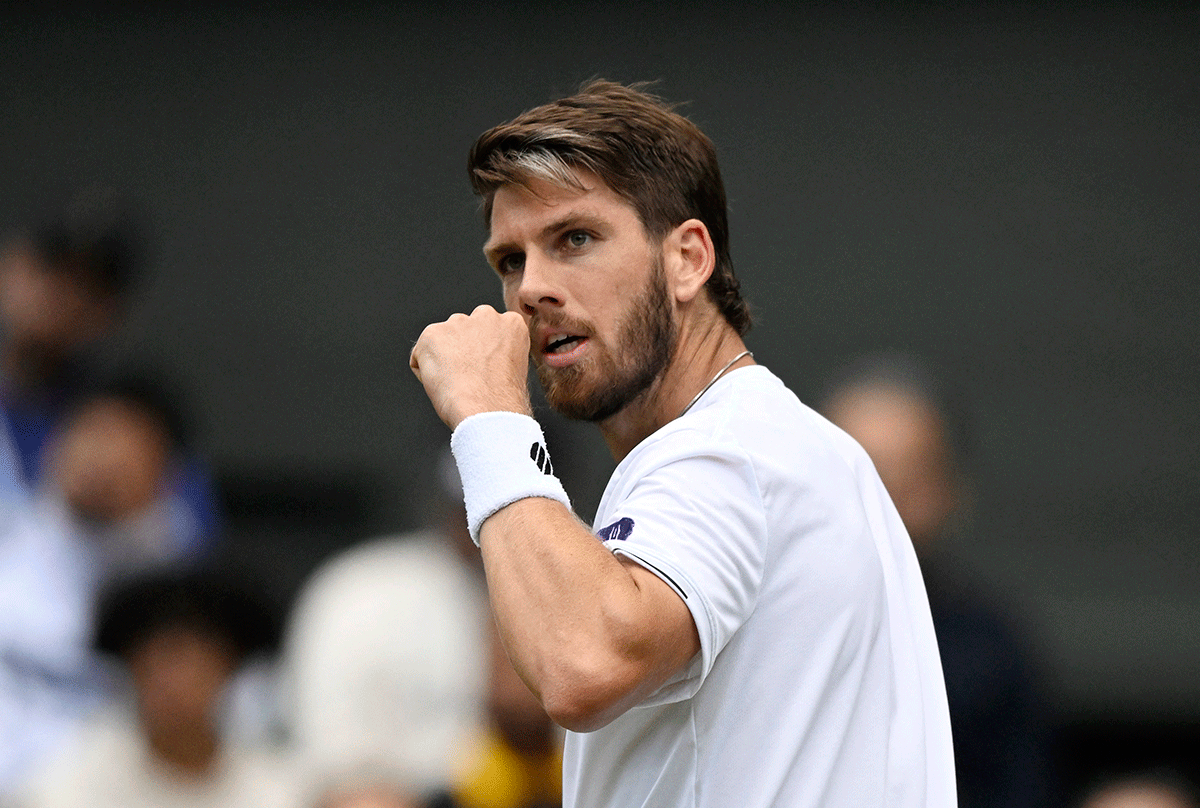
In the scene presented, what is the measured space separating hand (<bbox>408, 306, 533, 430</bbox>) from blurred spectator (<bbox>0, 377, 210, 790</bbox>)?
2725 mm

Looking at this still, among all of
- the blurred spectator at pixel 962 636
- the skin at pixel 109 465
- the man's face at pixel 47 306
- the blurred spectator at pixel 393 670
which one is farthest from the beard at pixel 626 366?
the man's face at pixel 47 306

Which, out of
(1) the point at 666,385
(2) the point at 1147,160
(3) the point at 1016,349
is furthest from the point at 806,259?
(1) the point at 666,385

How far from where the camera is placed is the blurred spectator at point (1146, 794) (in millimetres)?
4457

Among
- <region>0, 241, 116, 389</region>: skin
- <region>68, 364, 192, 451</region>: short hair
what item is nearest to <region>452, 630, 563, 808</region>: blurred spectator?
<region>68, 364, 192, 451</region>: short hair

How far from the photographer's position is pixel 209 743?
4.38 metres

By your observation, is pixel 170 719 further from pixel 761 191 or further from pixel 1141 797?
pixel 761 191

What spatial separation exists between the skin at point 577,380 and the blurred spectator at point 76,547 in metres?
2.70

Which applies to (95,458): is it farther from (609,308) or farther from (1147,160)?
(1147,160)

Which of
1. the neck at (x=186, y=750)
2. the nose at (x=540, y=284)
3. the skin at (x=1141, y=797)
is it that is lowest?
the skin at (x=1141, y=797)

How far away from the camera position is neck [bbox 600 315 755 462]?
2475 mm

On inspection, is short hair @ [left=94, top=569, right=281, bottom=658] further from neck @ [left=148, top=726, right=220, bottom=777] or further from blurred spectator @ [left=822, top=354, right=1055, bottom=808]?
blurred spectator @ [left=822, top=354, right=1055, bottom=808]

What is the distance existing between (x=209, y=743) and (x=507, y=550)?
106 inches

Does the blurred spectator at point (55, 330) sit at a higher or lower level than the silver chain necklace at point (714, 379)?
higher

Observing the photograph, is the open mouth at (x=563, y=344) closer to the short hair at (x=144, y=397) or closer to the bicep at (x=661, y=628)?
the bicep at (x=661, y=628)
